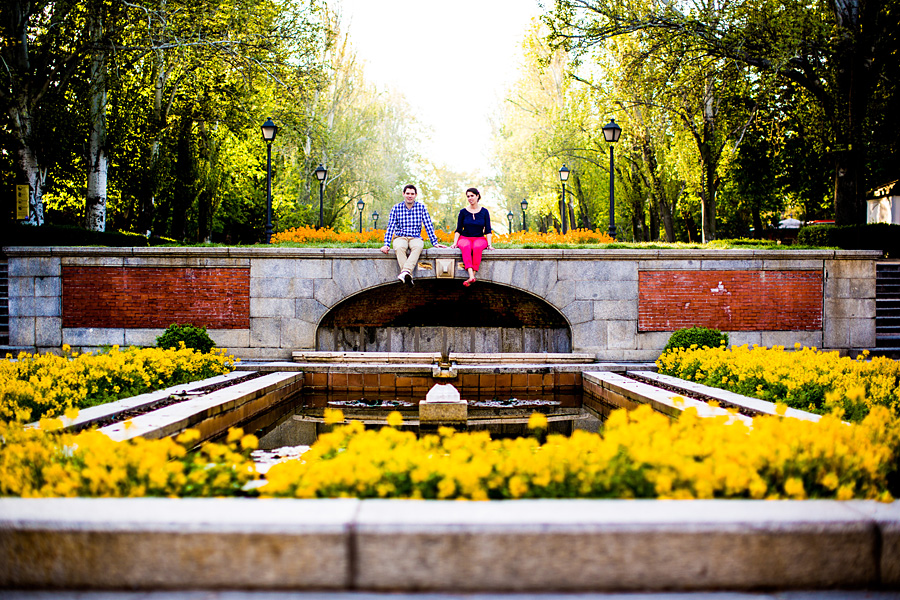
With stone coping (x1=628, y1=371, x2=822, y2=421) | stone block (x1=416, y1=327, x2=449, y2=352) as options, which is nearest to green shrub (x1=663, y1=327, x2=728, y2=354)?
stone coping (x1=628, y1=371, x2=822, y2=421)

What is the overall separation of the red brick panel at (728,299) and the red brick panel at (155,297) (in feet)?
25.5

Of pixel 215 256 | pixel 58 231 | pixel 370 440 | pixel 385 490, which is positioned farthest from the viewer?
pixel 58 231

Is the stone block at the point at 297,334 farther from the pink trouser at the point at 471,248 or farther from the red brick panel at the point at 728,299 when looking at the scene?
the red brick panel at the point at 728,299

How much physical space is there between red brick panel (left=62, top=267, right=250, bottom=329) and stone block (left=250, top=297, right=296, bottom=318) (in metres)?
0.14

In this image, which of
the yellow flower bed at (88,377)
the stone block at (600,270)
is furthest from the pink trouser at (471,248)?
the yellow flower bed at (88,377)

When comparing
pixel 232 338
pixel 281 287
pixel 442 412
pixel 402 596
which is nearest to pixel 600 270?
pixel 442 412

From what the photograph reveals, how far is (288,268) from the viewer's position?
1209 centimetres

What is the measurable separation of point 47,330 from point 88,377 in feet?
18.3

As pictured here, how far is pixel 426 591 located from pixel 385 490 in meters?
0.65

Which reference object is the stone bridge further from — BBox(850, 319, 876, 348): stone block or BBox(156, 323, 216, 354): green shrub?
BBox(156, 323, 216, 354): green shrub

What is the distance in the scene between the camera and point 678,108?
62.3ft

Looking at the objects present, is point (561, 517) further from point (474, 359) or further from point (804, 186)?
point (804, 186)

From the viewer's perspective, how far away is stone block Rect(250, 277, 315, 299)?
12.1 metres

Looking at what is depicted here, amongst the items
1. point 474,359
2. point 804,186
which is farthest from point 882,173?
point 474,359
